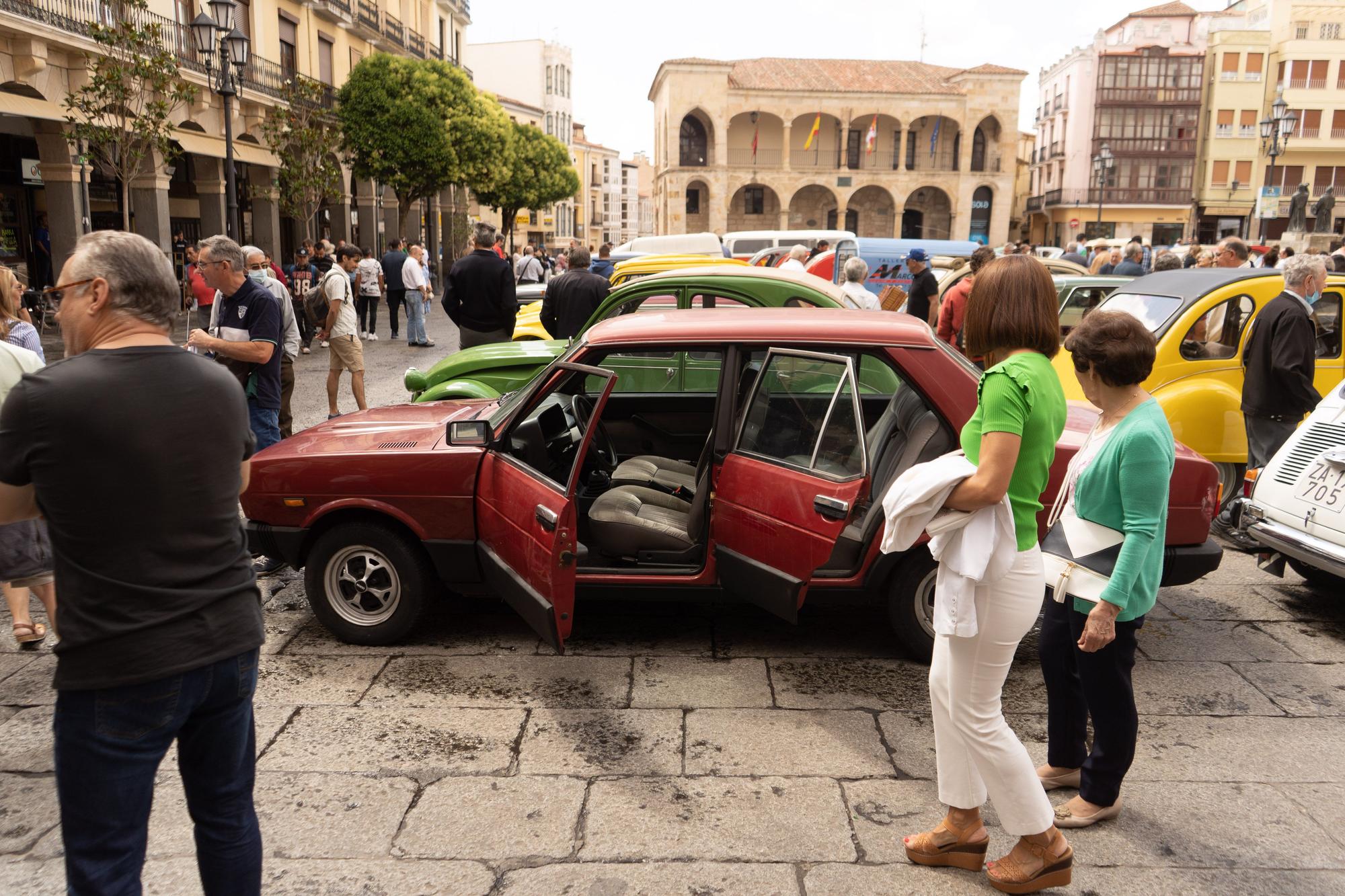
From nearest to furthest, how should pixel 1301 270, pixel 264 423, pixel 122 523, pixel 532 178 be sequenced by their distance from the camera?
pixel 122 523
pixel 264 423
pixel 1301 270
pixel 532 178

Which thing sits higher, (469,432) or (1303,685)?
(469,432)

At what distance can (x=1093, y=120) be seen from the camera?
6519 cm

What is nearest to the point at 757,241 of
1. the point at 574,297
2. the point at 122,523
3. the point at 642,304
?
the point at 574,297

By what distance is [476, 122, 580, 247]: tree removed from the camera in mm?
50719

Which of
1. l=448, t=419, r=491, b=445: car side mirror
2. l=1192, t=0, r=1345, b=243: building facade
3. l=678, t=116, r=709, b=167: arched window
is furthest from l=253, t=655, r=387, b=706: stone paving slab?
l=1192, t=0, r=1345, b=243: building facade

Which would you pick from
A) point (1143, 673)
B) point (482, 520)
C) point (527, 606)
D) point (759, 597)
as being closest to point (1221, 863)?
point (1143, 673)

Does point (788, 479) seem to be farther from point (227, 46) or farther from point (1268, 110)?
point (1268, 110)

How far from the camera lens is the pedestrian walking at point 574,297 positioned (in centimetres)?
1041

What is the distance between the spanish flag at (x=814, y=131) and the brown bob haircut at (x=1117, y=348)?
2609 inches

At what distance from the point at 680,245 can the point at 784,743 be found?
20009 mm

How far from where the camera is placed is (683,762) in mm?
3945

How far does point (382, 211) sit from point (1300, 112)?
55570 mm

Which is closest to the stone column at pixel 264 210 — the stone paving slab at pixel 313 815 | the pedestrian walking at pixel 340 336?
the pedestrian walking at pixel 340 336

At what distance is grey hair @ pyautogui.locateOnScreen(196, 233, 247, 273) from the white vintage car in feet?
19.9
